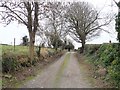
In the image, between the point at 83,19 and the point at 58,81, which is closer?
the point at 58,81

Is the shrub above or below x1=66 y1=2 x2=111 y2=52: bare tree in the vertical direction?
below

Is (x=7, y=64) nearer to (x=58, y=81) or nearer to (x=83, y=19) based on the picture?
(x=58, y=81)

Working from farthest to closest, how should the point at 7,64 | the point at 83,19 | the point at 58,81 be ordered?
→ the point at 83,19, the point at 7,64, the point at 58,81

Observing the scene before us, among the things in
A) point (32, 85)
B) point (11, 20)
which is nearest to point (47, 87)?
point (32, 85)

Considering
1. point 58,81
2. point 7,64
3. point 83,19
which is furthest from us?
point 83,19

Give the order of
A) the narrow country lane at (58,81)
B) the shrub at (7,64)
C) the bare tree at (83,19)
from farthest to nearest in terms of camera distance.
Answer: the bare tree at (83,19) → the shrub at (7,64) → the narrow country lane at (58,81)

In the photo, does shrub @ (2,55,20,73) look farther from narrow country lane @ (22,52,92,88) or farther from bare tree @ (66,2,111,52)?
bare tree @ (66,2,111,52)

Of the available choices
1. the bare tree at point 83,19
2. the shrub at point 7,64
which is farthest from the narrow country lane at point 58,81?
the bare tree at point 83,19

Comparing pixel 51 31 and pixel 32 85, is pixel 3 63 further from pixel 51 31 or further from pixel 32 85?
pixel 51 31

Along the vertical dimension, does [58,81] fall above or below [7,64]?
below

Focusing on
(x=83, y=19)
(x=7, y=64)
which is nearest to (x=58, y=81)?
(x=7, y=64)

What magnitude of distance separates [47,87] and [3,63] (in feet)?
Answer: 14.4

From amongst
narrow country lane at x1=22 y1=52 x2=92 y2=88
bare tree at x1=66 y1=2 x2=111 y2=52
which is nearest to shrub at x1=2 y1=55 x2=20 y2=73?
narrow country lane at x1=22 y1=52 x2=92 y2=88

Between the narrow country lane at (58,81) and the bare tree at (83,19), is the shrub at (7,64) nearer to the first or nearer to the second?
the narrow country lane at (58,81)
